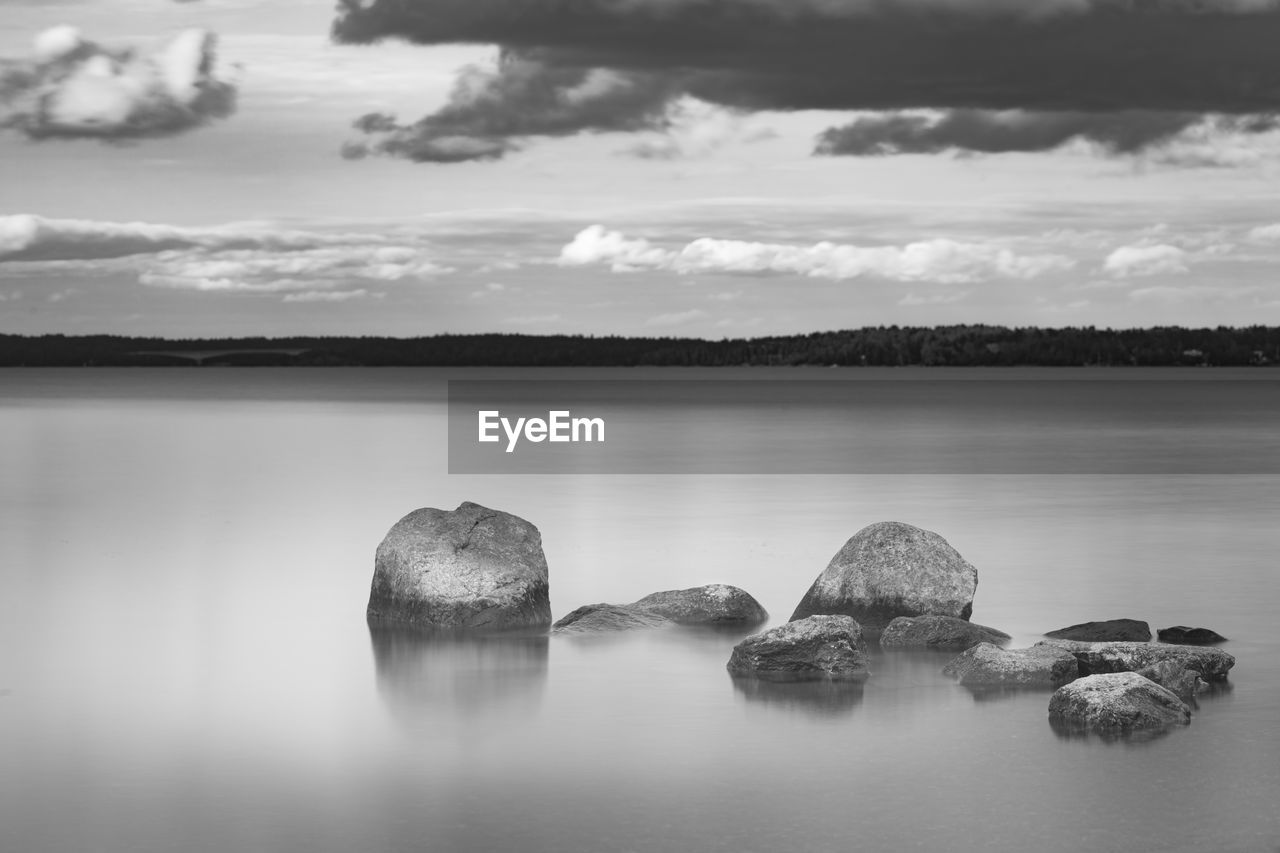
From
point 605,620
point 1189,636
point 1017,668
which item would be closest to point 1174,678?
point 1017,668

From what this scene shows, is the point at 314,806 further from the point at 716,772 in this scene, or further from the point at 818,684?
the point at 818,684

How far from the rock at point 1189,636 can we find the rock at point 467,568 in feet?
20.1

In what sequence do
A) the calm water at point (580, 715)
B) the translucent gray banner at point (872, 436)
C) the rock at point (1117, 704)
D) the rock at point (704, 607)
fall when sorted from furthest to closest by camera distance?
the translucent gray banner at point (872, 436) → the rock at point (704, 607) → the rock at point (1117, 704) → the calm water at point (580, 715)

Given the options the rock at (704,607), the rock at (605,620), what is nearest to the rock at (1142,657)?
the rock at (704,607)

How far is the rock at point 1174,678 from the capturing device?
510 inches

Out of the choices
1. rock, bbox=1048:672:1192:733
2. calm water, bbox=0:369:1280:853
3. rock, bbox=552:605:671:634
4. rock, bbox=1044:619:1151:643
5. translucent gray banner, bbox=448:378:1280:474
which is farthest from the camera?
translucent gray banner, bbox=448:378:1280:474

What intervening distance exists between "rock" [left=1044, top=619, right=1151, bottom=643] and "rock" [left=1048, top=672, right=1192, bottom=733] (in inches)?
117

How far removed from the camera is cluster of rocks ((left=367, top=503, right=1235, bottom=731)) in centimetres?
1366

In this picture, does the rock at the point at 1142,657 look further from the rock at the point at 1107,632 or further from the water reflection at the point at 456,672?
the water reflection at the point at 456,672

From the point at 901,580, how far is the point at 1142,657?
3093 mm

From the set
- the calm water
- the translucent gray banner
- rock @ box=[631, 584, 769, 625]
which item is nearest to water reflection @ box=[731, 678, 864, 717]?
the calm water

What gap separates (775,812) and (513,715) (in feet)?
11.1

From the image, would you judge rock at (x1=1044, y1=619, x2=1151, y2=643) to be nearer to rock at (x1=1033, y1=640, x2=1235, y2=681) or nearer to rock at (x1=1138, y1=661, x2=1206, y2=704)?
rock at (x1=1033, y1=640, x2=1235, y2=681)

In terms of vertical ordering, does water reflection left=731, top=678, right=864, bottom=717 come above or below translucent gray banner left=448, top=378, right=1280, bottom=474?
below
